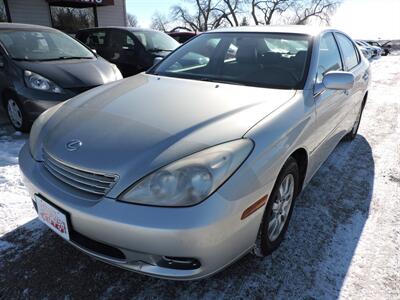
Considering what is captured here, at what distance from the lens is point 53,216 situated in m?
1.87

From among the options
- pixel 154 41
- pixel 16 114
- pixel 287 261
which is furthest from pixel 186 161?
pixel 154 41

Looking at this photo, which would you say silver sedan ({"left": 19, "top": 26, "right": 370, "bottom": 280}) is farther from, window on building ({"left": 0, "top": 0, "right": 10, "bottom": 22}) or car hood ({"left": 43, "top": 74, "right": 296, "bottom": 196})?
window on building ({"left": 0, "top": 0, "right": 10, "bottom": 22})

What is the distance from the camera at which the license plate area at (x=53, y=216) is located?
1.79 m

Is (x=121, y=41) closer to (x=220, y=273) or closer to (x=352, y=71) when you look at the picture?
(x=352, y=71)

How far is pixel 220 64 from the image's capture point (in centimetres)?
299

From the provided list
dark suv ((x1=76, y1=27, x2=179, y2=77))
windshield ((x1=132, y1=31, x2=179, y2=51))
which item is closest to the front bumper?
dark suv ((x1=76, y1=27, x2=179, y2=77))

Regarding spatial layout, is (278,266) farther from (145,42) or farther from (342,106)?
(145,42)

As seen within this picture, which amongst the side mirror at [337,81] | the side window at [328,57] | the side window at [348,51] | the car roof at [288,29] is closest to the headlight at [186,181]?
the side mirror at [337,81]

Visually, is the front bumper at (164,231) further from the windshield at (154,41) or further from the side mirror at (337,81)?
the windshield at (154,41)

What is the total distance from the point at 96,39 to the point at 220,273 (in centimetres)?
701

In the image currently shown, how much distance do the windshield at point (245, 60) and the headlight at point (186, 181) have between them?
42.4 inches

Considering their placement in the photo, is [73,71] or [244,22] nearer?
[73,71]

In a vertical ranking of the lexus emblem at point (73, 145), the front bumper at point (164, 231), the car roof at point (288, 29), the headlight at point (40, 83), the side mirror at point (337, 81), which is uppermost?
the car roof at point (288, 29)

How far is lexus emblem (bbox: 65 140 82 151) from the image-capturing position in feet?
6.27
